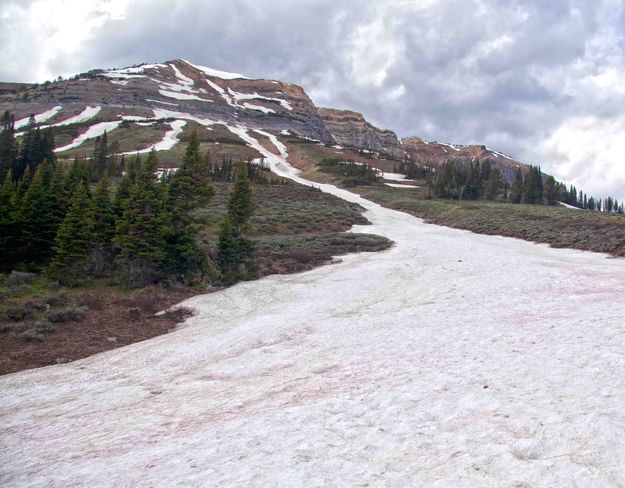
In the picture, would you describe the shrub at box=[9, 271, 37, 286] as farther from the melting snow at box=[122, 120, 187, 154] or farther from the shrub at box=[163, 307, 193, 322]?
the melting snow at box=[122, 120, 187, 154]

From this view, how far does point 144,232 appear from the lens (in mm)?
24469

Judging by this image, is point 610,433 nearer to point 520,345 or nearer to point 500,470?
point 500,470

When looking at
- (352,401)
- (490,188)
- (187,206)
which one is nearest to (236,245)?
(187,206)

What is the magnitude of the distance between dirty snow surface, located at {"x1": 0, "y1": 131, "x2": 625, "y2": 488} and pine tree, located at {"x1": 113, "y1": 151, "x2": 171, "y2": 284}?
289 inches

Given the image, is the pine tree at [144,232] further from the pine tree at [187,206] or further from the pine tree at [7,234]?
the pine tree at [7,234]

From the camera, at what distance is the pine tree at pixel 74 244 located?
2409cm

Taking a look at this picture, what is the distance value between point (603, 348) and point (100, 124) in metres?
169

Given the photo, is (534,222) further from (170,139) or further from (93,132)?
(93,132)

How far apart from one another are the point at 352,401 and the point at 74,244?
21.2 metres

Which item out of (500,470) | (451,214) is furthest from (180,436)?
(451,214)

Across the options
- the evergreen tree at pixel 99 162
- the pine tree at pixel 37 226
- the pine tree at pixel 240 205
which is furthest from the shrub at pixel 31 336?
the evergreen tree at pixel 99 162

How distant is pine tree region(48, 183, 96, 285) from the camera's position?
24094 mm

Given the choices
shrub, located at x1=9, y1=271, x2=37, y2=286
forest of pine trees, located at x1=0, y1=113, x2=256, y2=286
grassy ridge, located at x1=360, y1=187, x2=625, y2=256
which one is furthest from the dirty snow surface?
grassy ridge, located at x1=360, y1=187, x2=625, y2=256

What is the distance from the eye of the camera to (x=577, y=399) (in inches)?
297
